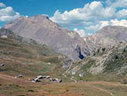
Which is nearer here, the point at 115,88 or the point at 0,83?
the point at 0,83

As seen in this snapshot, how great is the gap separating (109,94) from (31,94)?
47927 mm

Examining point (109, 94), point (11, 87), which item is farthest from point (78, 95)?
point (11, 87)

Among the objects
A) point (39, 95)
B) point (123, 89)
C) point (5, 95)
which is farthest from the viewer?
point (123, 89)

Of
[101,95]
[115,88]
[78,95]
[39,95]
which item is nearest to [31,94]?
[39,95]

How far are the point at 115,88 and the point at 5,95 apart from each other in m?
85.7

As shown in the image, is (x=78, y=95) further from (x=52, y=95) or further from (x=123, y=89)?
(x=123, y=89)

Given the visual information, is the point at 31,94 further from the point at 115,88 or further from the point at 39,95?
the point at 115,88

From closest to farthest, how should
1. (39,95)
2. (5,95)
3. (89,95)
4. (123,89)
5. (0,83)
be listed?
(5,95)
(39,95)
(89,95)
(0,83)
(123,89)

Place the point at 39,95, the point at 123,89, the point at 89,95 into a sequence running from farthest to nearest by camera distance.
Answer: the point at 123,89, the point at 89,95, the point at 39,95

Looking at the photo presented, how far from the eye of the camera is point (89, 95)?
443 feet

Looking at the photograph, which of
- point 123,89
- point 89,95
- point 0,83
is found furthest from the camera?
Answer: point 123,89

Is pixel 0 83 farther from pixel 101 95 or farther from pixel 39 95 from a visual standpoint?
pixel 101 95

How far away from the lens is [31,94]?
127312 millimetres

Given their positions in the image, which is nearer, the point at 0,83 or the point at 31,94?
the point at 31,94
